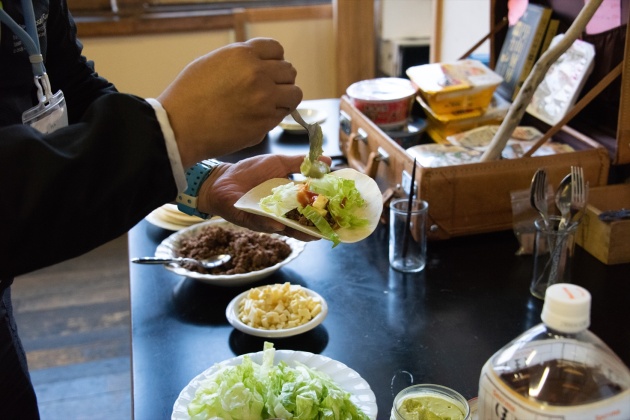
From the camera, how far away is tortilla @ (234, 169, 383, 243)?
1112mm

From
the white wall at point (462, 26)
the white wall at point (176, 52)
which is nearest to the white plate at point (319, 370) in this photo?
the white wall at point (462, 26)

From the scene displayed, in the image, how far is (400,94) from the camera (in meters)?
1.88

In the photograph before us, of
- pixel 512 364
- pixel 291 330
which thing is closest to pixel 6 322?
pixel 291 330

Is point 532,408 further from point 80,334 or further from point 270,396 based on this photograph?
point 80,334

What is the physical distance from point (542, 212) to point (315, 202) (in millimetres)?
483

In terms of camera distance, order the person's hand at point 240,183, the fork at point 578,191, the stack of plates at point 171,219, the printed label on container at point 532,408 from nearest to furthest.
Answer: the printed label on container at point 532,408
the person's hand at point 240,183
the fork at point 578,191
the stack of plates at point 171,219

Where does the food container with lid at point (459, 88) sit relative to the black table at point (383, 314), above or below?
above

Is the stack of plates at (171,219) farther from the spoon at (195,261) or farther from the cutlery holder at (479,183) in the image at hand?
the cutlery holder at (479,183)

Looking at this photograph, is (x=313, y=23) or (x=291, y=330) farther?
(x=313, y=23)

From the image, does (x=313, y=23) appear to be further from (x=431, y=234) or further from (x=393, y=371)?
(x=393, y=371)

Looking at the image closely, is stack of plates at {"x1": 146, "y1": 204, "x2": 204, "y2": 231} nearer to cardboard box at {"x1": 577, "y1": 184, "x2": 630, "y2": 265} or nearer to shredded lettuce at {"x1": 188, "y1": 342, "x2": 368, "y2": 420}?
shredded lettuce at {"x1": 188, "y1": 342, "x2": 368, "y2": 420}

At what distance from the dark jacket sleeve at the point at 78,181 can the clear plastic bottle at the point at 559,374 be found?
43 centimetres

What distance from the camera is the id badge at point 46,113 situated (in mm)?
1054

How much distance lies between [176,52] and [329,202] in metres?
2.49
